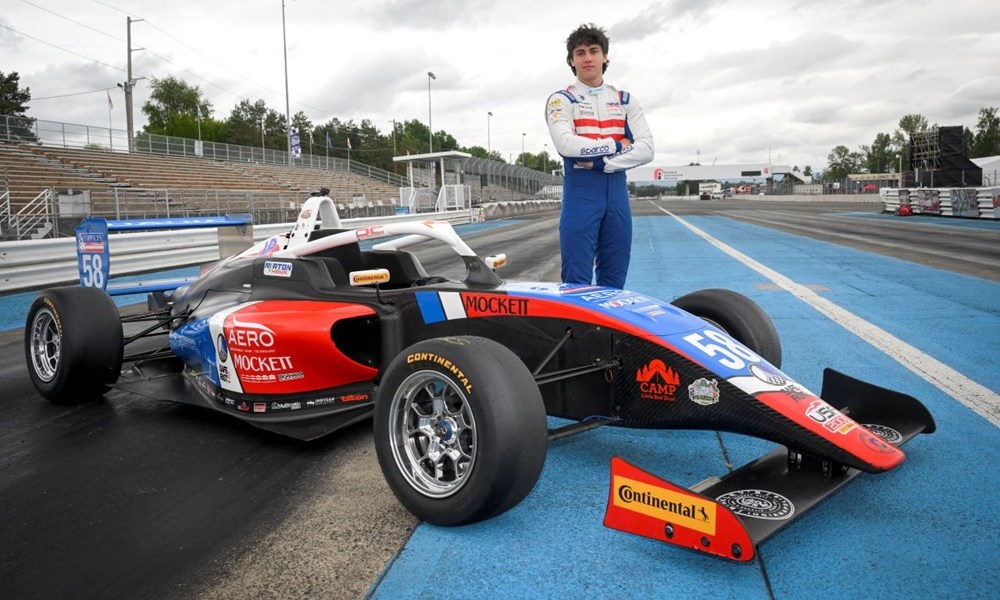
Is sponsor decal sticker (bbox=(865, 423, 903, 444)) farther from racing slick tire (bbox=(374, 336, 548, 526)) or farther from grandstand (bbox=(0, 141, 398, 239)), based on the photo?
grandstand (bbox=(0, 141, 398, 239))

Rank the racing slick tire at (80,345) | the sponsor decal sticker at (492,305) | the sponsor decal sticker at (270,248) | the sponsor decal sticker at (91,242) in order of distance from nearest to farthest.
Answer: the sponsor decal sticker at (492,305)
the racing slick tire at (80,345)
the sponsor decal sticker at (270,248)
the sponsor decal sticker at (91,242)

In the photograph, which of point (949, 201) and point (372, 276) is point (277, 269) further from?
point (949, 201)

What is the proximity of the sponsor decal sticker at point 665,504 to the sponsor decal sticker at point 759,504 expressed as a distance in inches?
3.2

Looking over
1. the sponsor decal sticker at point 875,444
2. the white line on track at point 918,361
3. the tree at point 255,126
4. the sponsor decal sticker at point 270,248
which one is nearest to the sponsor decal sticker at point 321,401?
the sponsor decal sticker at point 270,248

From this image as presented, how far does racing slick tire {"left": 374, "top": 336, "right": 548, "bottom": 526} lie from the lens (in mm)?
2400

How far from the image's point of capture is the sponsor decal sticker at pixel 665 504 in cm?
220

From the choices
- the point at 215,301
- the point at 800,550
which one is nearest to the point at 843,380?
the point at 800,550

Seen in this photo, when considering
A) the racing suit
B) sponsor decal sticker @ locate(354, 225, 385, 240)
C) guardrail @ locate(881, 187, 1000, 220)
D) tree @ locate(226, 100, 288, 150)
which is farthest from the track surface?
tree @ locate(226, 100, 288, 150)

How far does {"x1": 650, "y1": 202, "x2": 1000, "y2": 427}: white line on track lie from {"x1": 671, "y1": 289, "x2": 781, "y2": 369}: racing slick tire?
44.9 inches

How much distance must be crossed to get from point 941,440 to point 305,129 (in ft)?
364

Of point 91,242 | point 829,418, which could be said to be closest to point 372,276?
point 829,418

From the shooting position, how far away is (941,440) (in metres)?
3.29

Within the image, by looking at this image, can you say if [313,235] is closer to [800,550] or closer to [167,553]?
[167,553]

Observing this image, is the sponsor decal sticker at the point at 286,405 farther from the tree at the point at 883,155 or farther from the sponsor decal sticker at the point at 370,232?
the tree at the point at 883,155
